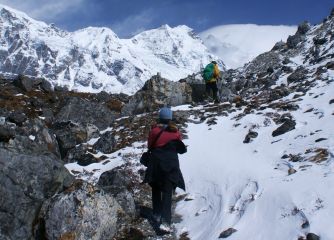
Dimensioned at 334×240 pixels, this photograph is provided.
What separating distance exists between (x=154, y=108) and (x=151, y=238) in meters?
15.8

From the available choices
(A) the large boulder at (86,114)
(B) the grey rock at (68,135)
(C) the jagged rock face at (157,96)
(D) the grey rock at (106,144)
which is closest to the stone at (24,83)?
(A) the large boulder at (86,114)

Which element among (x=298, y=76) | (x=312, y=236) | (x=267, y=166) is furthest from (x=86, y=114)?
(x=312, y=236)

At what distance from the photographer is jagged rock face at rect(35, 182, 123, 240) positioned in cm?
1132

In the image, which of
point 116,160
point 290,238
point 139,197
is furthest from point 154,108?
point 290,238

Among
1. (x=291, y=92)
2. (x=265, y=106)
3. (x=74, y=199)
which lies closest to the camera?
(x=74, y=199)

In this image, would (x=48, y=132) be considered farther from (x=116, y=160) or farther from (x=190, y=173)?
(x=190, y=173)

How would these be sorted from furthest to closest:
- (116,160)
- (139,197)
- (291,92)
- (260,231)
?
(291,92), (116,160), (139,197), (260,231)

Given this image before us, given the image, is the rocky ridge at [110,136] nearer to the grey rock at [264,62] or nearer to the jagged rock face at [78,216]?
the jagged rock face at [78,216]

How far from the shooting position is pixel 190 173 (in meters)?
16.3

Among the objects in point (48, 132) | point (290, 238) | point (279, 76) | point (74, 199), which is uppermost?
point (279, 76)

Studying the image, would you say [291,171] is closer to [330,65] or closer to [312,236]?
[312,236]

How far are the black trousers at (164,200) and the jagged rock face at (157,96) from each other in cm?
1498

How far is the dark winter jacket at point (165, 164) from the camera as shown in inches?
479

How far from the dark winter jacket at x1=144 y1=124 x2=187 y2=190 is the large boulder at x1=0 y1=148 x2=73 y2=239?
8.63 feet
